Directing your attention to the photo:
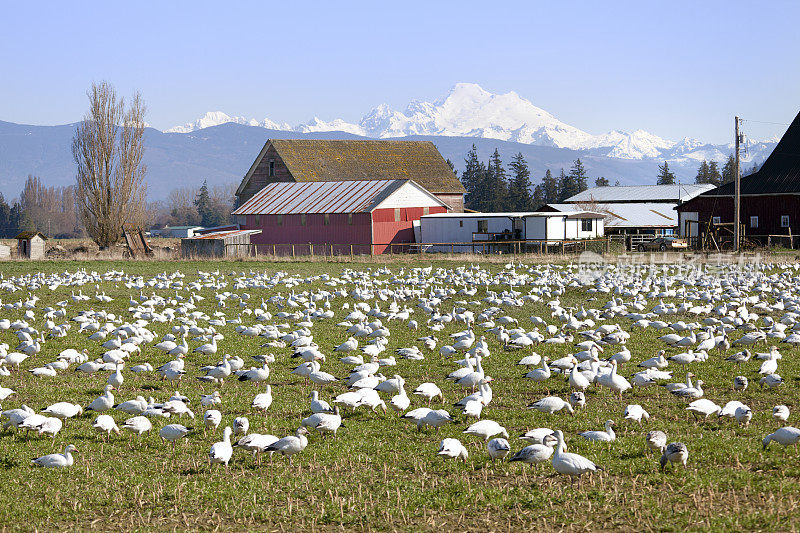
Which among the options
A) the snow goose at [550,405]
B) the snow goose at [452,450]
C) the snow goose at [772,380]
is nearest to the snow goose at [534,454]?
the snow goose at [452,450]

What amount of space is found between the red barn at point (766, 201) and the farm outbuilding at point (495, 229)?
7938 mm

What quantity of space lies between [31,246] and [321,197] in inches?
830

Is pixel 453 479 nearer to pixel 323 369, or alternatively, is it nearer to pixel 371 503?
pixel 371 503

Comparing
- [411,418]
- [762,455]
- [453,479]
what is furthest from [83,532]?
[762,455]

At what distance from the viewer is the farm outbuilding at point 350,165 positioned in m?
72.0

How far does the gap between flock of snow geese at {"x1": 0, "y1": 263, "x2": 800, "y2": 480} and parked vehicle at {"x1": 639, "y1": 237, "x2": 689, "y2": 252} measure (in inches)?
736

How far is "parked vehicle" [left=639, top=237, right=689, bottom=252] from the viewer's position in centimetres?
5581

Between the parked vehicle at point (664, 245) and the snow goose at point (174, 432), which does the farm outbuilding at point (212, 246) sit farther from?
the snow goose at point (174, 432)

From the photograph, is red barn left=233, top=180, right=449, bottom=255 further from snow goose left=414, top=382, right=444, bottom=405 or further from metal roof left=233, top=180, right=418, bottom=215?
snow goose left=414, top=382, right=444, bottom=405

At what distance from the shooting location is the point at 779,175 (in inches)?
2304

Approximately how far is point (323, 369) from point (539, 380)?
4.38 m

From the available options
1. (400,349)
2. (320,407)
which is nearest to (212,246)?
(400,349)

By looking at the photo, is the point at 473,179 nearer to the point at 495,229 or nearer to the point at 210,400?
the point at 495,229

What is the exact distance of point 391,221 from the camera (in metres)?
61.1
